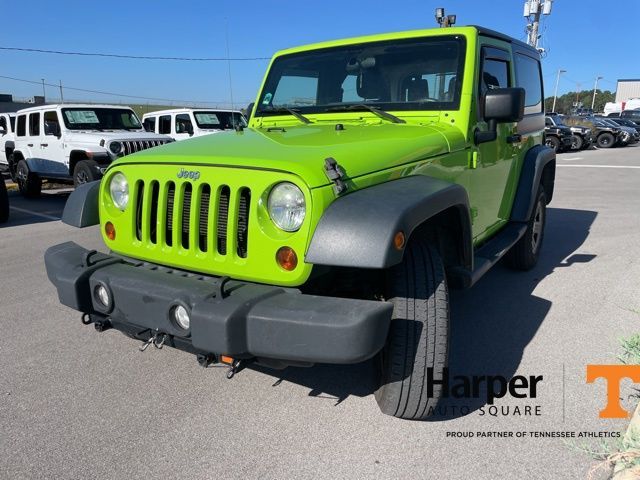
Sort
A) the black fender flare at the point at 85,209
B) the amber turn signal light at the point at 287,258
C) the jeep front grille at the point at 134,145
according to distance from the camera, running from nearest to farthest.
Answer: the amber turn signal light at the point at 287,258 → the black fender flare at the point at 85,209 → the jeep front grille at the point at 134,145

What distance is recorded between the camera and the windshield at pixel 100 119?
10461mm

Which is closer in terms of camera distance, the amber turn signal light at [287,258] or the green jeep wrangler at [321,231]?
the green jeep wrangler at [321,231]

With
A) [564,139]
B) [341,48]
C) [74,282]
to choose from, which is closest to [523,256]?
[341,48]

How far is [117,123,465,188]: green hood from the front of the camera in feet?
7.47

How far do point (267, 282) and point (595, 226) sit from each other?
20.8ft

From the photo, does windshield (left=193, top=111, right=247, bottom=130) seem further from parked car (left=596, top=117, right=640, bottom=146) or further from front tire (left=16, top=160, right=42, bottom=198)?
parked car (left=596, top=117, right=640, bottom=146)

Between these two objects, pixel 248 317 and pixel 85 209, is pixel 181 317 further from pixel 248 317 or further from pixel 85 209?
pixel 85 209

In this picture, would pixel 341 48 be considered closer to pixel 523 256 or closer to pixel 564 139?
pixel 523 256

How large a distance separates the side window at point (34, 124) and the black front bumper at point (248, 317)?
997 centimetres

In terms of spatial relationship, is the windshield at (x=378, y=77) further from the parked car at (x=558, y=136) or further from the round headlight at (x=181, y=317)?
the parked car at (x=558, y=136)

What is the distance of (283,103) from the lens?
→ 3871mm

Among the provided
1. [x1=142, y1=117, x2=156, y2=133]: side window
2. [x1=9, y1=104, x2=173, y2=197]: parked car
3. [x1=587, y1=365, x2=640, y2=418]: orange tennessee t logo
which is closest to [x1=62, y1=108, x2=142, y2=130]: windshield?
[x1=9, y1=104, x2=173, y2=197]: parked car

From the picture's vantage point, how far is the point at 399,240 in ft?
6.68

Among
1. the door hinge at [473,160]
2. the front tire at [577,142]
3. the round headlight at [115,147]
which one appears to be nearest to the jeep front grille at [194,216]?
the door hinge at [473,160]
